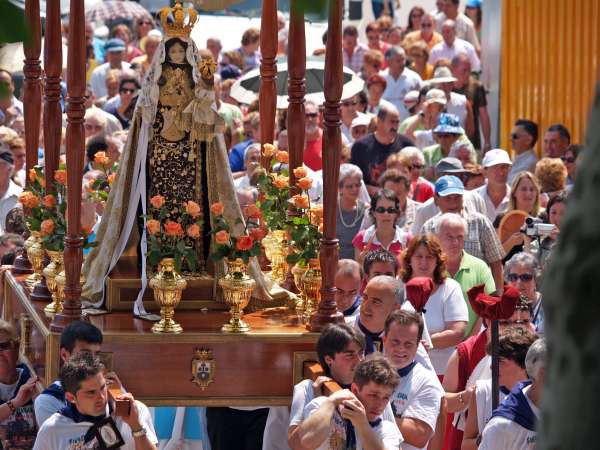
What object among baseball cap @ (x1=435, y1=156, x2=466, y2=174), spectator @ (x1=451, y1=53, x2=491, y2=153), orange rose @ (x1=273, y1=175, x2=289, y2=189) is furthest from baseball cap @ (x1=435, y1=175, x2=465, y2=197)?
spectator @ (x1=451, y1=53, x2=491, y2=153)

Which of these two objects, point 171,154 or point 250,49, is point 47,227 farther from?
point 250,49

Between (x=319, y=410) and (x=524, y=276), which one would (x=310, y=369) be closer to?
(x=319, y=410)

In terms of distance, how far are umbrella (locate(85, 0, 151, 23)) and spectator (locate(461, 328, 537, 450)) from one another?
1361 centimetres

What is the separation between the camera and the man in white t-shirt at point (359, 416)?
5.25 meters

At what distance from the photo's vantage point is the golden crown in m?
6.93

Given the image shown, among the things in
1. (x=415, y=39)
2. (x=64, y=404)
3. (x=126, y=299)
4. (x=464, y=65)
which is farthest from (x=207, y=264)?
(x=415, y=39)

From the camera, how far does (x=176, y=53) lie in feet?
22.9

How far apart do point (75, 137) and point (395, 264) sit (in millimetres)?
2138

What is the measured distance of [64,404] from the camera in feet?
18.9

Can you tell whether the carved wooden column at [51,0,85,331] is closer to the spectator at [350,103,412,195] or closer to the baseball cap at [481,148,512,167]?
the baseball cap at [481,148,512,167]

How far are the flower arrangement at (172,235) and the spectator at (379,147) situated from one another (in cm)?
525

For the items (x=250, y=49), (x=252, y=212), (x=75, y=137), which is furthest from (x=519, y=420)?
(x=250, y=49)

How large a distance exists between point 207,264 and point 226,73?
867 centimetres

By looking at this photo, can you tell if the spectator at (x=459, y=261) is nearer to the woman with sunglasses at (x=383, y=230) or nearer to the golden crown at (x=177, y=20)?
the woman with sunglasses at (x=383, y=230)
